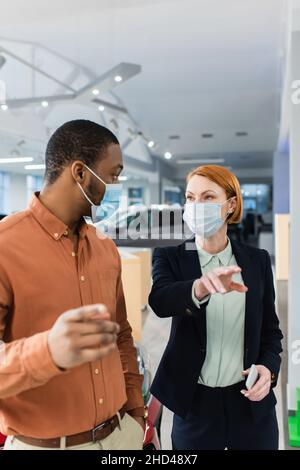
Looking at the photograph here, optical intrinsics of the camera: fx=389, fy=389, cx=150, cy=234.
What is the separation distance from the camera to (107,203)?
92cm

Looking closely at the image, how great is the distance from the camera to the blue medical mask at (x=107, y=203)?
857mm

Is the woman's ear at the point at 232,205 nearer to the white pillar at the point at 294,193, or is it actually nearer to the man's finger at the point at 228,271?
the man's finger at the point at 228,271

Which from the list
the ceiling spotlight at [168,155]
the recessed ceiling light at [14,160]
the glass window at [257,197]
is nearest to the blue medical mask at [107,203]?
the glass window at [257,197]

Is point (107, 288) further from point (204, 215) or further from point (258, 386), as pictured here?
point (258, 386)

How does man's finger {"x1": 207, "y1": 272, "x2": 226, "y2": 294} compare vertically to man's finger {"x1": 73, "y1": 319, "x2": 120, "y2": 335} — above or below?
above

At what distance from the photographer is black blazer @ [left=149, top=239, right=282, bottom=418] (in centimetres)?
114

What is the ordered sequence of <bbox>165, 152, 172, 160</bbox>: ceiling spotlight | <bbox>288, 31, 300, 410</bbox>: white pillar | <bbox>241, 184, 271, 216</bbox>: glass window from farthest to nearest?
<bbox>288, 31, 300, 410</bbox>: white pillar, <bbox>165, 152, 172, 160</bbox>: ceiling spotlight, <bbox>241, 184, 271, 216</bbox>: glass window

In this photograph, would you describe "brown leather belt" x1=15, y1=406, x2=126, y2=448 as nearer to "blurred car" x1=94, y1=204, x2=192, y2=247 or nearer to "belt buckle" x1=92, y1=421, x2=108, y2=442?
"belt buckle" x1=92, y1=421, x2=108, y2=442

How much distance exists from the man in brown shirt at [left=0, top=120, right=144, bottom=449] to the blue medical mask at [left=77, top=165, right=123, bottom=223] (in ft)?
0.04

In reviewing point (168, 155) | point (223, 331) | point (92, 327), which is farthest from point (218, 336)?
point (168, 155)

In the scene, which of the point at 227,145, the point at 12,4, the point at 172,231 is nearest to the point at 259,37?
the point at 227,145

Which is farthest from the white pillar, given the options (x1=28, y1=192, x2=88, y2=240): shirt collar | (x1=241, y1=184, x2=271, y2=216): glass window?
(x1=28, y1=192, x2=88, y2=240): shirt collar
